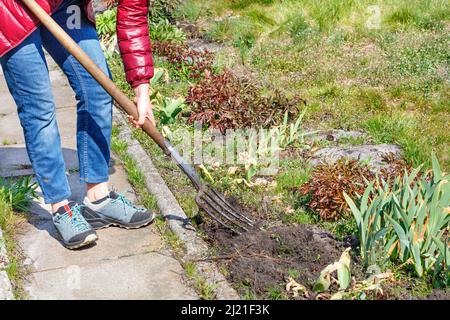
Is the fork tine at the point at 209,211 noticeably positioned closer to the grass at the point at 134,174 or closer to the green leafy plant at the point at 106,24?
the grass at the point at 134,174

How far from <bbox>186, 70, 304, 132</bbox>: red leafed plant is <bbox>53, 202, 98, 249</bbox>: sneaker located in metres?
1.67

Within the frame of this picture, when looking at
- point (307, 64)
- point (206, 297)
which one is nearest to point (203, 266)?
point (206, 297)

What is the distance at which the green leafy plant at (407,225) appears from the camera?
12.7ft

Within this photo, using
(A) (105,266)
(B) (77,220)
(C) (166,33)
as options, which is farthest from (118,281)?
(C) (166,33)

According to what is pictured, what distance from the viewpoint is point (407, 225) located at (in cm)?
388

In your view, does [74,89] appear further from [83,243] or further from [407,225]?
[407,225]

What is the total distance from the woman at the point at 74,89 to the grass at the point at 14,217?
0.26 meters

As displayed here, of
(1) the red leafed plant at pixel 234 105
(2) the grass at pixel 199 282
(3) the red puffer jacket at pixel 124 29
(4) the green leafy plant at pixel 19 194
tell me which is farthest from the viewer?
(1) the red leafed plant at pixel 234 105

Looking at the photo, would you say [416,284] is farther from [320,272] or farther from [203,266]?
[203,266]

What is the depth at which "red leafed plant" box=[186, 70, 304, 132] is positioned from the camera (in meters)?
5.87

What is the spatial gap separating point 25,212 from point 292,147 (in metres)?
1.78

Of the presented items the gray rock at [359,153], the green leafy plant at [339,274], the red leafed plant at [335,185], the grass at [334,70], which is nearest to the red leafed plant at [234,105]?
the grass at [334,70]

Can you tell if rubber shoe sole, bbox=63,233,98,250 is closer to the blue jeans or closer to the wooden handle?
the blue jeans

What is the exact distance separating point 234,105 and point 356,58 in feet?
5.23
